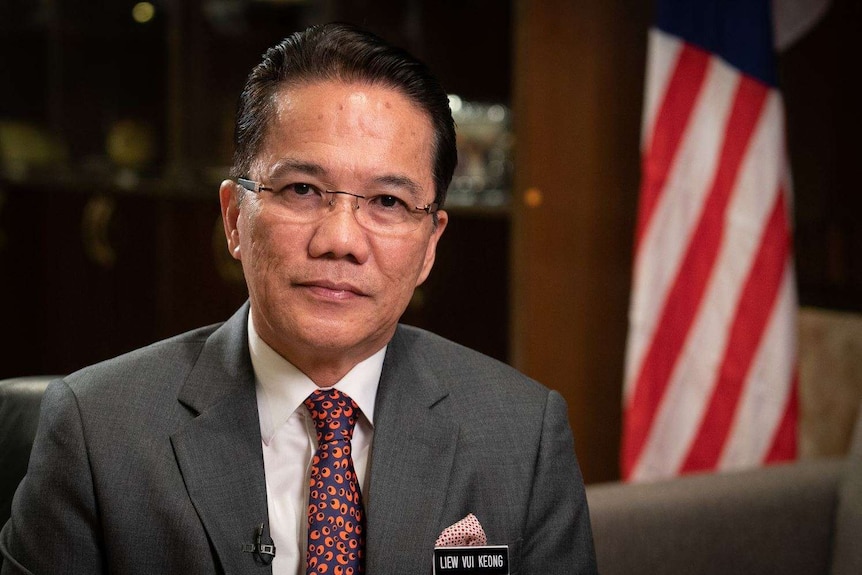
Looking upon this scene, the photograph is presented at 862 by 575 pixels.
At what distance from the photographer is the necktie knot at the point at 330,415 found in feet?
4.96

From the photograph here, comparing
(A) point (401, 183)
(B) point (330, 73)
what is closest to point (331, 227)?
(A) point (401, 183)

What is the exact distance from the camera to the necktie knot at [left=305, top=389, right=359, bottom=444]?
1.51 m

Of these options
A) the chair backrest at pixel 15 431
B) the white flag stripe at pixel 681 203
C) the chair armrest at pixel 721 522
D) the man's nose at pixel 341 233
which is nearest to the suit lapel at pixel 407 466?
the man's nose at pixel 341 233

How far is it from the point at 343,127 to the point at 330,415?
426mm

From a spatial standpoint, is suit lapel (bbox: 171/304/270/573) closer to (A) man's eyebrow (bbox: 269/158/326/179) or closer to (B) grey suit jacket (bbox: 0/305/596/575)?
(B) grey suit jacket (bbox: 0/305/596/575)

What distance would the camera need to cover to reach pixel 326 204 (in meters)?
1.44

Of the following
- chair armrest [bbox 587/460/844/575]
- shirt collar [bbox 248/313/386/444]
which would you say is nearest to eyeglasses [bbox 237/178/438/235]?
shirt collar [bbox 248/313/386/444]

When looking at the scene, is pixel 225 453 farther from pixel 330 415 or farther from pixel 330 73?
pixel 330 73

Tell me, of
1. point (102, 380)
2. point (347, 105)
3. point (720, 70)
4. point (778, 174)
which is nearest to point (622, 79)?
point (720, 70)

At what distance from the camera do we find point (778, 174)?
9.14 feet

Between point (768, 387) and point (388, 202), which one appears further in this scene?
point (768, 387)

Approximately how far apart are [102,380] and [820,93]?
238 centimetres

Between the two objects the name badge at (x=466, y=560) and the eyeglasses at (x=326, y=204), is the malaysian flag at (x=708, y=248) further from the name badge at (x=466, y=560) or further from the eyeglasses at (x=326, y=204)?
the eyeglasses at (x=326, y=204)

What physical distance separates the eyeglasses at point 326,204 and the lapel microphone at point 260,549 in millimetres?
445
